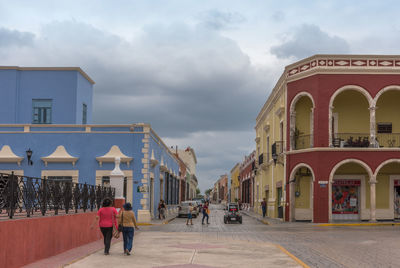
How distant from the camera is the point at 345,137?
1307 inches

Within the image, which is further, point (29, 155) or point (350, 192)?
point (350, 192)

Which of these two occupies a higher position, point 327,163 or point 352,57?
point 352,57

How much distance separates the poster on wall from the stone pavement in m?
17.1

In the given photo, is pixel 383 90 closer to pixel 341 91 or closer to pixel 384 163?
pixel 341 91

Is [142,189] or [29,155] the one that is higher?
[29,155]

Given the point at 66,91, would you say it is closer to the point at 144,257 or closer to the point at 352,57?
the point at 352,57

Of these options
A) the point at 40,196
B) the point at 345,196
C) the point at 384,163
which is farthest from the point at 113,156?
the point at 40,196

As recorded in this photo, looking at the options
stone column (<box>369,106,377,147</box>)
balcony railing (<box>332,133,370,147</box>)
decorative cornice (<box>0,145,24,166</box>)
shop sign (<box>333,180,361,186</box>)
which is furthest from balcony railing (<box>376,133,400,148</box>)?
decorative cornice (<box>0,145,24,166</box>)

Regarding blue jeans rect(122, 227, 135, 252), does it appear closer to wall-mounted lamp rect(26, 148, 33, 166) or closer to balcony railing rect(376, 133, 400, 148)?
wall-mounted lamp rect(26, 148, 33, 166)

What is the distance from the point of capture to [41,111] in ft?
132

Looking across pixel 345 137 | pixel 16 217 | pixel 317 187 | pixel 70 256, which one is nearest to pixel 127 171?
pixel 317 187

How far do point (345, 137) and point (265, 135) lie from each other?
15.0 m

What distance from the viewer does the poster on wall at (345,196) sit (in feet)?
108

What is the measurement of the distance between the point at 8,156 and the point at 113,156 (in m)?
6.44
